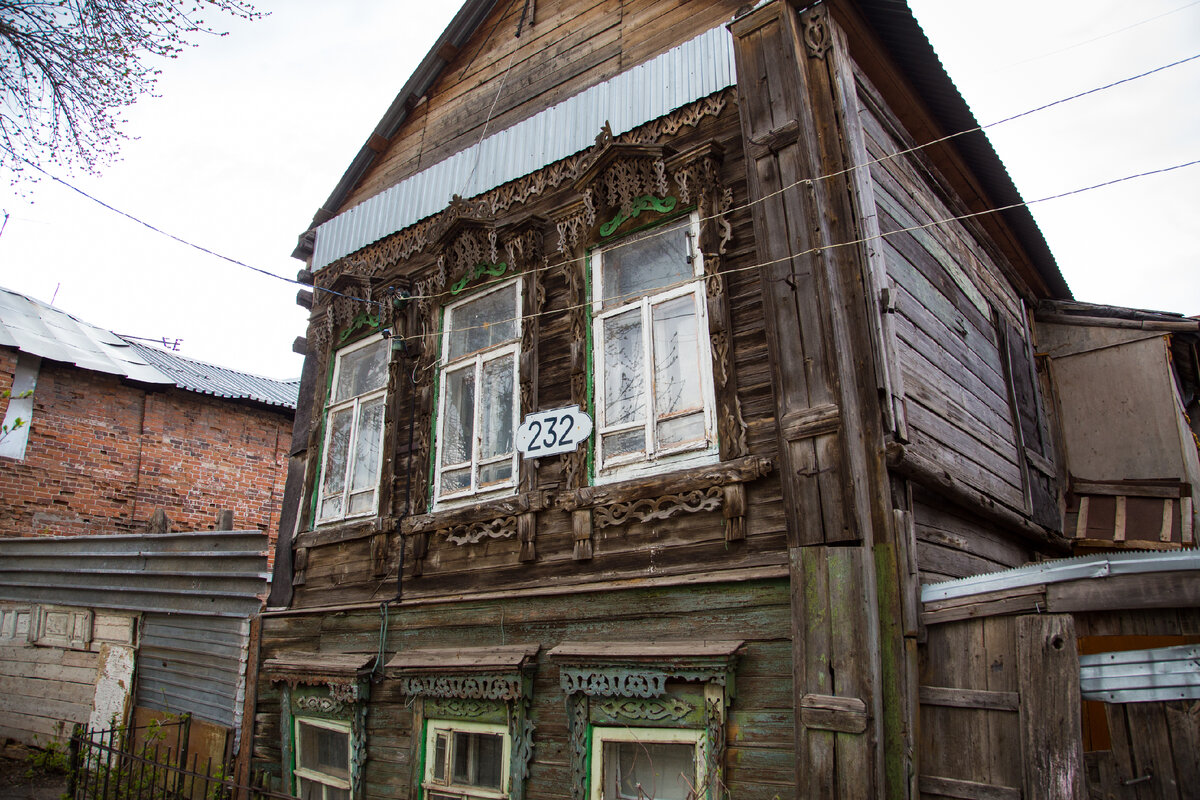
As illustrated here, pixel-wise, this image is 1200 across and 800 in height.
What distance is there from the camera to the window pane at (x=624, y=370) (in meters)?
5.57

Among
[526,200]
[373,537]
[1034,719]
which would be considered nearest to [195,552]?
[373,537]

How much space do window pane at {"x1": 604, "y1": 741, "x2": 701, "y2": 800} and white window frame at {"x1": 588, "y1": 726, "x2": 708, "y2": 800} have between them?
34 mm

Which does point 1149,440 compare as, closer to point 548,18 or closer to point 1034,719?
point 1034,719

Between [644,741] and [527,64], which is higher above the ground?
[527,64]

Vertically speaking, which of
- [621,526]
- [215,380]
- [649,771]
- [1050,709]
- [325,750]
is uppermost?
[215,380]

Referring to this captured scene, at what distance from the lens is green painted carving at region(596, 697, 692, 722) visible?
4645 millimetres

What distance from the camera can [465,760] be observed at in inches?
229

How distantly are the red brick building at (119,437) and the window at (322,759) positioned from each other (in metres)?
6.74

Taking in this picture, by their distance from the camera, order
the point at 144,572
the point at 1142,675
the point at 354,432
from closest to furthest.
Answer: the point at 1142,675 → the point at 354,432 → the point at 144,572

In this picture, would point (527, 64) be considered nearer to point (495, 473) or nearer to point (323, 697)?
point (495, 473)

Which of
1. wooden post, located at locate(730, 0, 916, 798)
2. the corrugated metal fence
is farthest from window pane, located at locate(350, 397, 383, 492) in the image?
wooden post, located at locate(730, 0, 916, 798)

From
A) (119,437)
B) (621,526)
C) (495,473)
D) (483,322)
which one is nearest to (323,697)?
(495,473)

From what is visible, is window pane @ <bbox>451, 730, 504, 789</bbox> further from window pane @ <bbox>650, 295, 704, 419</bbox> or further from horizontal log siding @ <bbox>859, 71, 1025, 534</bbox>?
horizontal log siding @ <bbox>859, 71, 1025, 534</bbox>

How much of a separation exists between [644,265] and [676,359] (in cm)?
88
